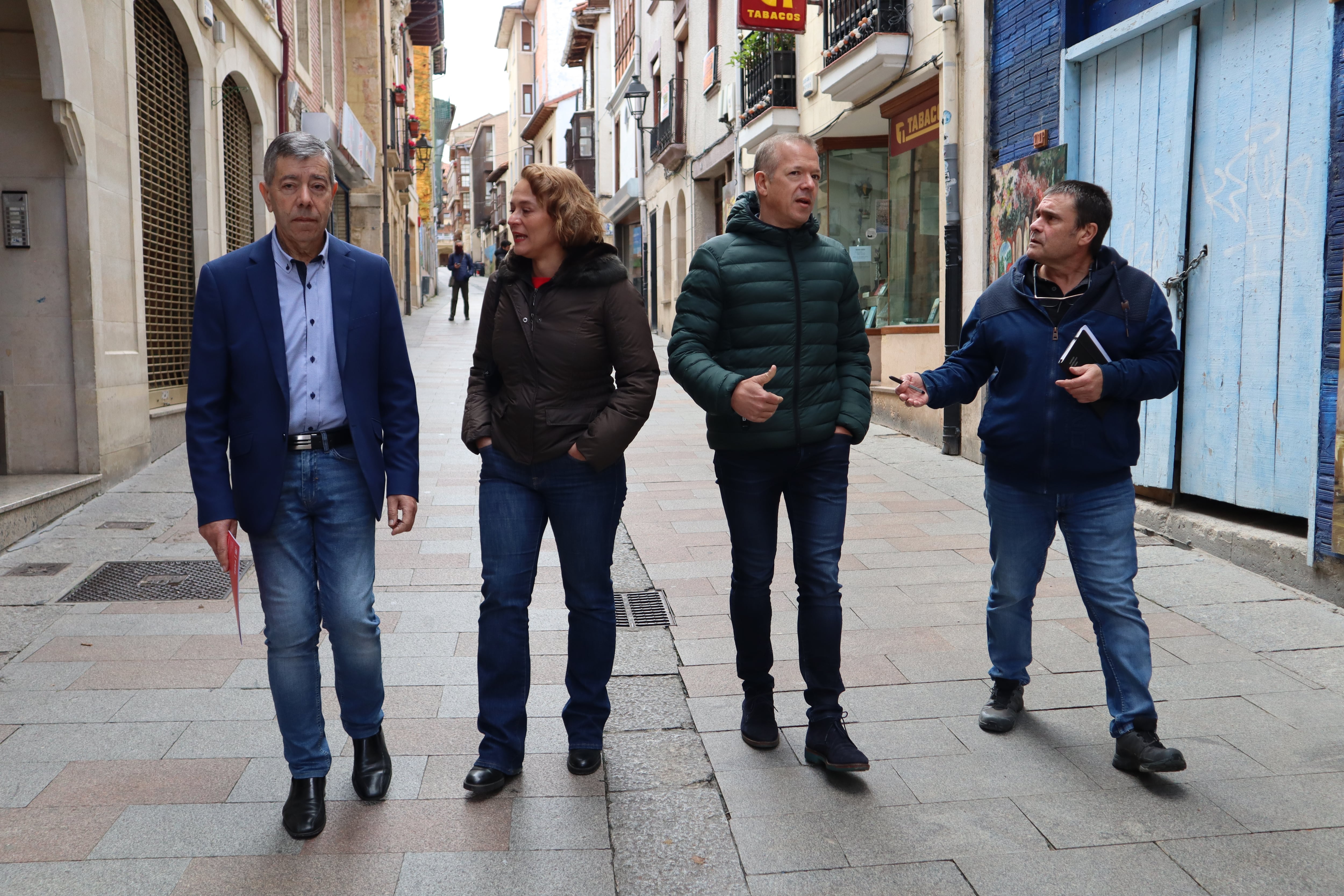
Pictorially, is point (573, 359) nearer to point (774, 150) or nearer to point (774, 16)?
point (774, 150)

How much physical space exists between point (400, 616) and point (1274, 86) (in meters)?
4.99

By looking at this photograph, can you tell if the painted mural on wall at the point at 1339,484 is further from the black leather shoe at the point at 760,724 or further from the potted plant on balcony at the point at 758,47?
the potted plant on balcony at the point at 758,47

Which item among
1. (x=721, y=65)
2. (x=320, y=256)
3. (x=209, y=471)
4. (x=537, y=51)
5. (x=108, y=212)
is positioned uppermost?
(x=537, y=51)

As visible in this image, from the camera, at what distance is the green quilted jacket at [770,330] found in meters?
3.58

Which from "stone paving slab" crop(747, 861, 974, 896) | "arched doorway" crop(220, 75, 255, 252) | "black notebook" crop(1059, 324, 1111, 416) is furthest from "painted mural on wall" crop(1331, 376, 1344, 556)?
"arched doorway" crop(220, 75, 255, 252)

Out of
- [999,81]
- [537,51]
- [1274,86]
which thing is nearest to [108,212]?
[999,81]

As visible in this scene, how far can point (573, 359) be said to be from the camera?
11.3ft

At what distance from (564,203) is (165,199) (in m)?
8.21

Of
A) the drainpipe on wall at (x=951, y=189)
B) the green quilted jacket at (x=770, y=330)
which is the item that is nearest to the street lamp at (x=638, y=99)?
the drainpipe on wall at (x=951, y=189)

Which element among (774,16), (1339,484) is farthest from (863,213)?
(1339,484)

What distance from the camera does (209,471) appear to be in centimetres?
312

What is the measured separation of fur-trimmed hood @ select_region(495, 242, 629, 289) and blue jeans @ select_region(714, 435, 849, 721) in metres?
0.66

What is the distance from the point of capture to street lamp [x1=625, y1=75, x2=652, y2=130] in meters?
23.6

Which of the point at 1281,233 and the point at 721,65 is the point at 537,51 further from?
the point at 1281,233
